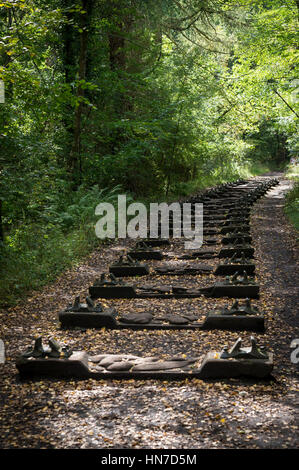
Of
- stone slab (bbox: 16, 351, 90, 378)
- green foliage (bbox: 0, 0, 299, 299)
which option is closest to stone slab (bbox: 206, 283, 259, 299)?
stone slab (bbox: 16, 351, 90, 378)

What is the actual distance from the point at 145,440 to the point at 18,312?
131 inches

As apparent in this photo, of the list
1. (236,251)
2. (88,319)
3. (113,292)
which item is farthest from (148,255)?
(88,319)

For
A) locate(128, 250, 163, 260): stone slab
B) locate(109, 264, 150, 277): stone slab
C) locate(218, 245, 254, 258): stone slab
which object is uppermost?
locate(218, 245, 254, 258): stone slab

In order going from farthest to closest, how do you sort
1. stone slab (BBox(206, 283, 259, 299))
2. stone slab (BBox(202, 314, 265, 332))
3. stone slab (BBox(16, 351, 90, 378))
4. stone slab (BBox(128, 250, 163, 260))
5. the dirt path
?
stone slab (BBox(128, 250, 163, 260)), stone slab (BBox(206, 283, 259, 299)), stone slab (BBox(202, 314, 265, 332)), stone slab (BBox(16, 351, 90, 378)), the dirt path

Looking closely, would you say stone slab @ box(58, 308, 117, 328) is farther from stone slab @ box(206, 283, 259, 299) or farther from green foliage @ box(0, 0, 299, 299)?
green foliage @ box(0, 0, 299, 299)

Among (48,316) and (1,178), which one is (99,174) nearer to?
(1,178)

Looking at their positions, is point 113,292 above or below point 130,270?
below

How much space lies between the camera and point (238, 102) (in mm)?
25109

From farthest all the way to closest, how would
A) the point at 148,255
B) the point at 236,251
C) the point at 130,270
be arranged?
the point at 148,255 → the point at 236,251 → the point at 130,270

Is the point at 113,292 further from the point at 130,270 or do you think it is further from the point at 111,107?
the point at 111,107

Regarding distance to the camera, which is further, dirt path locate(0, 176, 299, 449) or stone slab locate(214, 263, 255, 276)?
stone slab locate(214, 263, 255, 276)

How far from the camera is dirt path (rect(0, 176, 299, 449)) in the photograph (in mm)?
2748

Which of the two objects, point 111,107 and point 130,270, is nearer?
point 130,270

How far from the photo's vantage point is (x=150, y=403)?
3209mm
